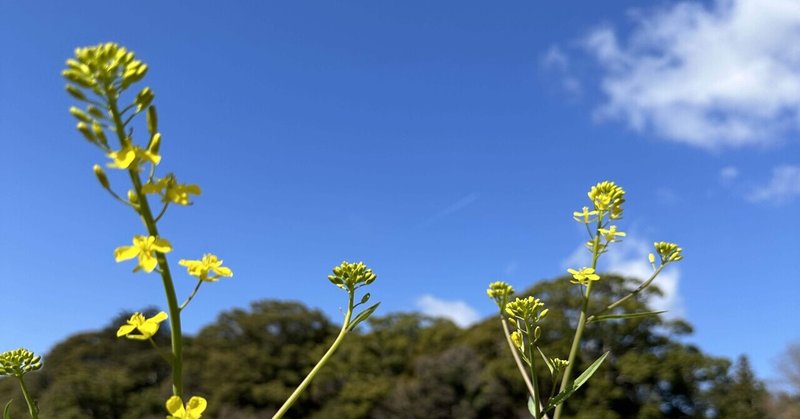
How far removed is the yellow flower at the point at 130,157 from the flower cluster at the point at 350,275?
3.43 ft

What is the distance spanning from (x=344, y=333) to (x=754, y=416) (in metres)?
34.8

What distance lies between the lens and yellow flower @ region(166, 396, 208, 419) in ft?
4.63

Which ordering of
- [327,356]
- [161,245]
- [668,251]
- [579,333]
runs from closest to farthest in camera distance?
[161,245] → [327,356] → [579,333] → [668,251]

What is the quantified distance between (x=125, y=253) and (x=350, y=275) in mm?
1017

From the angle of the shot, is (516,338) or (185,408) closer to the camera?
(185,408)

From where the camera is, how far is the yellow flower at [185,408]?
1.41 metres

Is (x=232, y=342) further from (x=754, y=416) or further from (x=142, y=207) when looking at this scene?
(x=142, y=207)

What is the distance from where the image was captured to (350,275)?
2357mm

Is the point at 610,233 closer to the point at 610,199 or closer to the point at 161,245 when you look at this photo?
the point at 610,199

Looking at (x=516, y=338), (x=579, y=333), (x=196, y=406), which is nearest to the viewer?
(x=196, y=406)

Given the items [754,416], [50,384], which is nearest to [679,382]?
[754,416]

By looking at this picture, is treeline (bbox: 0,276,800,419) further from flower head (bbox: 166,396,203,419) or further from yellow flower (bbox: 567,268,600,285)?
flower head (bbox: 166,396,203,419)

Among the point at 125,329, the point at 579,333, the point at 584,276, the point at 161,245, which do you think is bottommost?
the point at 125,329

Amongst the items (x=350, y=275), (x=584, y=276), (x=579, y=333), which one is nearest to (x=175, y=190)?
(x=350, y=275)
